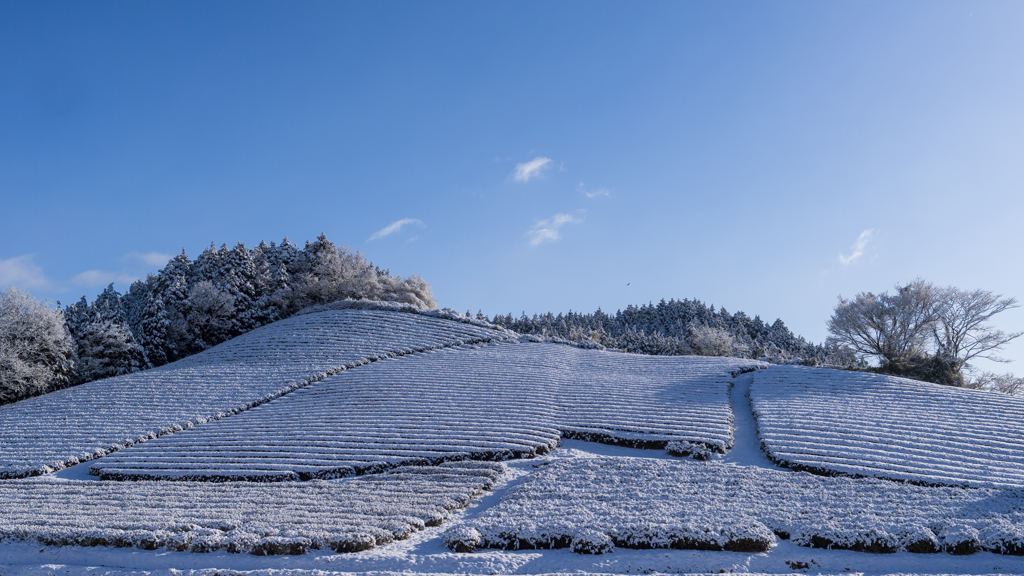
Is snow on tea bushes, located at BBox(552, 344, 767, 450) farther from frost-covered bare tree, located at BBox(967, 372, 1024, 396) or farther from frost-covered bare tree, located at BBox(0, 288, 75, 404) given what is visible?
frost-covered bare tree, located at BBox(0, 288, 75, 404)

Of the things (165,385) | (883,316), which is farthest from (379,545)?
(883,316)

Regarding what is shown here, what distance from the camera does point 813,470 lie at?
19.3 metres

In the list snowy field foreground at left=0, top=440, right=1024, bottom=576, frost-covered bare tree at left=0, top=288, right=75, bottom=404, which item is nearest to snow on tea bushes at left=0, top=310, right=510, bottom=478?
frost-covered bare tree at left=0, top=288, right=75, bottom=404

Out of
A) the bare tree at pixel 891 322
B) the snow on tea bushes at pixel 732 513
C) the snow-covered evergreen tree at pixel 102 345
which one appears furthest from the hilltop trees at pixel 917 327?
the snow-covered evergreen tree at pixel 102 345

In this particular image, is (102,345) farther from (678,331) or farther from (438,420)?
(678,331)

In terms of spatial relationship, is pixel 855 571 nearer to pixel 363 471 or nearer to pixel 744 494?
pixel 744 494

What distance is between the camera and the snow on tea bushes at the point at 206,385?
25.1 meters

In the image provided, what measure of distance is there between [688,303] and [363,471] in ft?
276

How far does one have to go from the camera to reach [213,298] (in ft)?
165

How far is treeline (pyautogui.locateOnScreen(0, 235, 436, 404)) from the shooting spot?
38000mm

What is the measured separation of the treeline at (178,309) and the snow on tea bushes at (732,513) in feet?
126

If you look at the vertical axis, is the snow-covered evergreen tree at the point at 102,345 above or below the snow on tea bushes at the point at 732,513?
above

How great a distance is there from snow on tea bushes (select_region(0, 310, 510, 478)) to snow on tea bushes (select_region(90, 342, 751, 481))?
203cm

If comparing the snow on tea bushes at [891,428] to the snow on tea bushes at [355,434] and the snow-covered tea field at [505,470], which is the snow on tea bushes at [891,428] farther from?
the snow on tea bushes at [355,434]
